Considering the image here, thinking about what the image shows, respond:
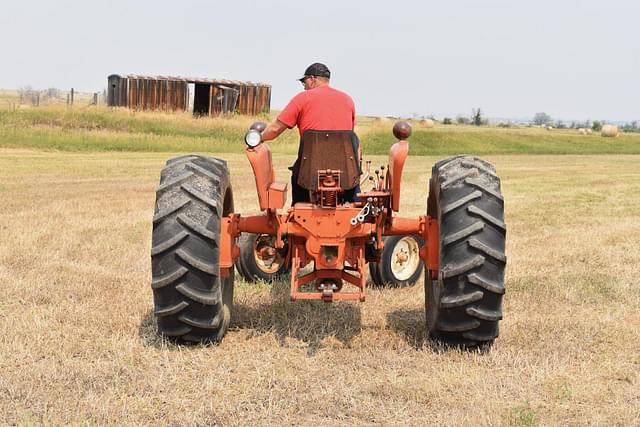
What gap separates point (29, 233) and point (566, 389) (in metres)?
7.08

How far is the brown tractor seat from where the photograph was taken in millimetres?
5176

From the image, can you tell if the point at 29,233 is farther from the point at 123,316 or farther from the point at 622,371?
the point at 622,371

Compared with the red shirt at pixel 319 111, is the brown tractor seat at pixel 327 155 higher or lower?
lower

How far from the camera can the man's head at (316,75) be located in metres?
5.83

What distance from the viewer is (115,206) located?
41.6 ft

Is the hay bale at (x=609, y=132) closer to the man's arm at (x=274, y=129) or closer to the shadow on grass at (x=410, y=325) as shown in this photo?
the shadow on grass at (x=410, y=325)

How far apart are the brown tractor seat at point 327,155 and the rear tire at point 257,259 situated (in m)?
1.99

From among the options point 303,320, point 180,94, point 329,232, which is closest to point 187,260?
point 329,232

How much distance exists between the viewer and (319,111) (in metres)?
5.70

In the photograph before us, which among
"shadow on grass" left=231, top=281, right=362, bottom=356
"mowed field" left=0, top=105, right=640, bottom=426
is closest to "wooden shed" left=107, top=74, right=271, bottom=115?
"mowed field" left=0, top=105, right=640, bottom=426

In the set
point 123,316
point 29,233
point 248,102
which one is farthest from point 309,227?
point 248,102

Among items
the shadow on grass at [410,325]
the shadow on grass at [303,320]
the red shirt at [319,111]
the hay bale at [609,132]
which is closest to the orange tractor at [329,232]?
the shadow on grass at [410,325]

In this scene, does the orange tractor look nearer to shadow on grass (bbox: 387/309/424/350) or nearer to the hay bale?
shadow on grass (bbox: 387/309/424/350)

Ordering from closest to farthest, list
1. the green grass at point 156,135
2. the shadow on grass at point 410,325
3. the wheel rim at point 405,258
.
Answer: the shadow on grass at point 410,325 < the wheel rim at point 405,258 < the green grass at point 156,135
